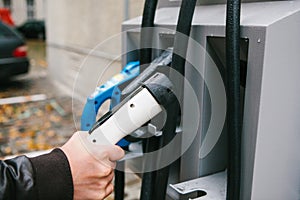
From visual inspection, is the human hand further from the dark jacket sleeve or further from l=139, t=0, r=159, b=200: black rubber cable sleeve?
l=139, t=0, r=159, b=200: black rubber cable sleeve

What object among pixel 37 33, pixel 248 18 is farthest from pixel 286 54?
pixel 37 33

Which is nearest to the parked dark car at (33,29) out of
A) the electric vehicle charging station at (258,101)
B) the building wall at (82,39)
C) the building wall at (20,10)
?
the building wall at (20,10)

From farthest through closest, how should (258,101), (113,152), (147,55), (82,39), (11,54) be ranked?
(11,54)
(82,39)
(147,55)
(113,152)
(258,101)

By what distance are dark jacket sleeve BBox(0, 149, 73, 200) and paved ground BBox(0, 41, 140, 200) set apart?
2011 millimetres

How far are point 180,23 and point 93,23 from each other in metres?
4.20

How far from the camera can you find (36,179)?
74 centimetres

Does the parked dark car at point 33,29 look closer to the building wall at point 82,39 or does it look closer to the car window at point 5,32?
the building wall at point 82,39

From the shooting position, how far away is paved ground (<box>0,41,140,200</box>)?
3.61m

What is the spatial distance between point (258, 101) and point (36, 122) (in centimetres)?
419

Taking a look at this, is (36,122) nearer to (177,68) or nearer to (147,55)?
(147,55)

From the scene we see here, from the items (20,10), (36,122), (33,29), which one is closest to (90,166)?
(36,122)

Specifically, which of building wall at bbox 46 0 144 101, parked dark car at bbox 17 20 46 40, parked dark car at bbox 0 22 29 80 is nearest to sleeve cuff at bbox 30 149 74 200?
building wall at bbox 46 0 144 101

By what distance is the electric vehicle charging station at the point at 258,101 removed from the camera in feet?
2.19

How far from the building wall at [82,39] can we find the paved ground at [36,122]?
38cm
